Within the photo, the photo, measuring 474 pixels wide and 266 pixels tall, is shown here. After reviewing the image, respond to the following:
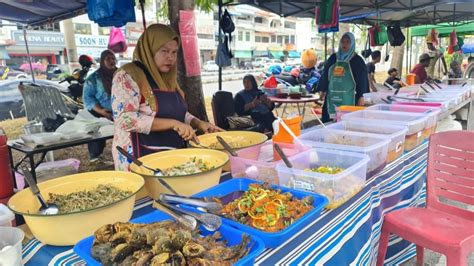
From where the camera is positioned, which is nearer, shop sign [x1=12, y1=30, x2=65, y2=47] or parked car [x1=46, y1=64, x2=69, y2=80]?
parked car [x1=46, y1=64, x2=69, y2=80]

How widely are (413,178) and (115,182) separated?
167 centimetres

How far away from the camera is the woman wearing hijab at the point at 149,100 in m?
1.54

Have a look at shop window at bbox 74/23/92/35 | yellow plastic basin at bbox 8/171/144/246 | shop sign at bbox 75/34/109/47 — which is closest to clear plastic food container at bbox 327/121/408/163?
yellow plastic basin at bbox 8/171/144/246

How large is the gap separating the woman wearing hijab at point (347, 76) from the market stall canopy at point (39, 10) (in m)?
2.98

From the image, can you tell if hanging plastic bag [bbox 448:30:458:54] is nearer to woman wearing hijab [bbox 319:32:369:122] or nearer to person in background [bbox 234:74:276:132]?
person in background [bbox 234:74:276:132]

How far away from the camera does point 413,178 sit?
1.99 m

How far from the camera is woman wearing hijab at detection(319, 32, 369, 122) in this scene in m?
3.58

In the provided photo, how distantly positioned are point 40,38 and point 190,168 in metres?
20.8

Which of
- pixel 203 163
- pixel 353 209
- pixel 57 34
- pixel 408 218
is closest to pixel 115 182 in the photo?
pixel 203 163

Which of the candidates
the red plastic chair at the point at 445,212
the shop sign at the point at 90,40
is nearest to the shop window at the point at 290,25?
the shop sign at the point at 90,40

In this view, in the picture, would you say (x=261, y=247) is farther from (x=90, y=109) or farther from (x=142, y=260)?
(x=90, y=109)

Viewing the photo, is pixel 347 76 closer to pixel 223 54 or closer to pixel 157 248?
pixel 223 54

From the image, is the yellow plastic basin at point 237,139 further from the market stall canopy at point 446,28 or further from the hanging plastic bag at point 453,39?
the hanging plastic bag at point 453,39

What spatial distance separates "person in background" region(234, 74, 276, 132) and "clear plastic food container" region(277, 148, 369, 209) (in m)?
3.13
